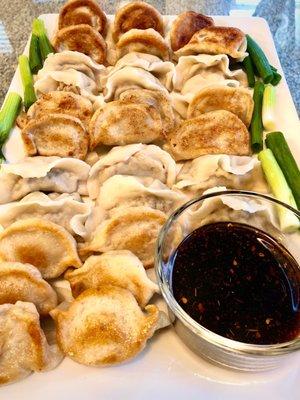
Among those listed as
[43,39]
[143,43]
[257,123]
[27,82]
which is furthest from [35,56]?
[257,123]

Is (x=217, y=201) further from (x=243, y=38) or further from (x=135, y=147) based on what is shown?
(x=243, y=38)

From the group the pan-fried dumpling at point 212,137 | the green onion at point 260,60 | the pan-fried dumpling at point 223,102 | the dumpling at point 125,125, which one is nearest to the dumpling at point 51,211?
the dumpling at point 125,125

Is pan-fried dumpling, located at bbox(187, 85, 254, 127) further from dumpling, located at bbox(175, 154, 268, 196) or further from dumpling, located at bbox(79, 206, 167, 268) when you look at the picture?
dumpling, located at bbox(79, 206, 167, 268)

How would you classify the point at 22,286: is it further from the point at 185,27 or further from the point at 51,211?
the point at 185,27

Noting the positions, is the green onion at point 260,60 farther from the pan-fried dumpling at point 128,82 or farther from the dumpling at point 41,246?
the dumpling at point 41,246

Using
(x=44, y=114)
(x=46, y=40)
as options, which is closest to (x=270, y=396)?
(x=44, y=114)
